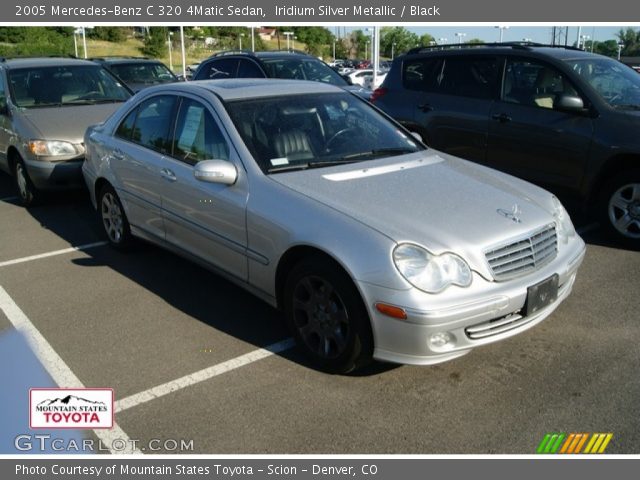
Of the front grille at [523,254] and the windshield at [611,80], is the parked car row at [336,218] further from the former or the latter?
the windshield at [611,80]

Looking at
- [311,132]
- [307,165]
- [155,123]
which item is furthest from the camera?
[155,123]

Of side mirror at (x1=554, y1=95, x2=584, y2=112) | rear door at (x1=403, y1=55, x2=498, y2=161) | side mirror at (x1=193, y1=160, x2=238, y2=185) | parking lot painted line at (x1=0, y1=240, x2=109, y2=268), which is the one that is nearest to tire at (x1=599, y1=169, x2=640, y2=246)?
side mirror at (x1=554, y1=95, x2=584, y2=112)

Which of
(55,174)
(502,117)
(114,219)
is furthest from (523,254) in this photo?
(55,174)

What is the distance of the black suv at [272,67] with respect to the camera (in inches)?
441

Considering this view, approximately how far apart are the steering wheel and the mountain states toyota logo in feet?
7.00

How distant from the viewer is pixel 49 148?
7.21 metres

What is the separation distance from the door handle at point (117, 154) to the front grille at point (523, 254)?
339cm

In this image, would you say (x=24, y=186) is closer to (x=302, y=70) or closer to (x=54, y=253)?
(x=54, y=253)

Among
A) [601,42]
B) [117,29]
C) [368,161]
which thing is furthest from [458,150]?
[117,29]

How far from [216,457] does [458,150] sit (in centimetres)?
500

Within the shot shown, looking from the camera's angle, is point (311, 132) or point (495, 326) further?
point (311, 132)

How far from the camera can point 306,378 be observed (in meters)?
3.71

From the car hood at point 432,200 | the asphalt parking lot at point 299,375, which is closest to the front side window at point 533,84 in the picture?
the asphalt parking lot at point 299,375

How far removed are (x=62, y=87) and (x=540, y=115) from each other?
5.93 meters
